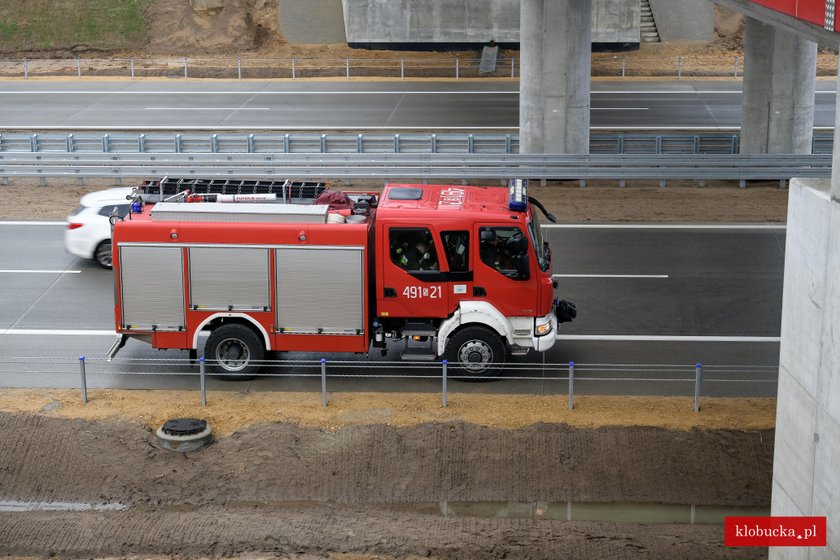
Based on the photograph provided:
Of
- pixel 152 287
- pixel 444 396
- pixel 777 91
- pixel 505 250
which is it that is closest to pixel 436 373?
pixel 444 396

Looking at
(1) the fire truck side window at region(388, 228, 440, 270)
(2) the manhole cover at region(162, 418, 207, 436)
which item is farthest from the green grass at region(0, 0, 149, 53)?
(2) the manhole cover at region(162, 418, 207, 436)

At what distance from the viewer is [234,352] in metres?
18.2

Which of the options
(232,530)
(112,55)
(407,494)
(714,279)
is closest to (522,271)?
(407,494)

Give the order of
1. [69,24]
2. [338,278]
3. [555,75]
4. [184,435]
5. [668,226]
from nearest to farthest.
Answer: [184,435], [338,278], [668,226], [555,75], [69,24]

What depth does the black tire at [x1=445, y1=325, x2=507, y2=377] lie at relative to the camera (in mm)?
17750

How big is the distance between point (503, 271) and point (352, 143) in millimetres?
18191

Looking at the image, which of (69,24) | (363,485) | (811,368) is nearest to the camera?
(811,368)

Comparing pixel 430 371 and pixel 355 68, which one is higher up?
pixel 355 68

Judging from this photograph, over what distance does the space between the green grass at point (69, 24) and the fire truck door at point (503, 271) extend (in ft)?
128

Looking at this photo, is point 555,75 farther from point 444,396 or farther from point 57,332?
point 444,396

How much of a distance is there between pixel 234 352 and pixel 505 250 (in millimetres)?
4441

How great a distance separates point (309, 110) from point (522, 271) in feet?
88.2

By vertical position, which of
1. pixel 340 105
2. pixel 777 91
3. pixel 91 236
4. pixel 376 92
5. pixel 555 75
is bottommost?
pixel 91 236

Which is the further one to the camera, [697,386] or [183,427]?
[697,386]
